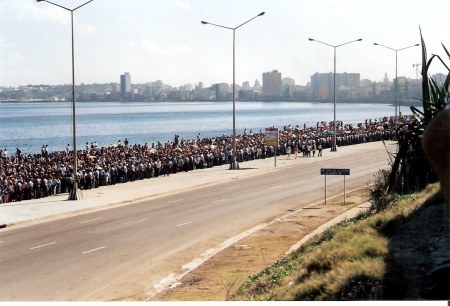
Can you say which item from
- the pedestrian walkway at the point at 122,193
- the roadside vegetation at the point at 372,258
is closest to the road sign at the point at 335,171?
the pedestrian walkway at the point at 122,193

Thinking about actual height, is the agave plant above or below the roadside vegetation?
above

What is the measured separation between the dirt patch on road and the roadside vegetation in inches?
36.6

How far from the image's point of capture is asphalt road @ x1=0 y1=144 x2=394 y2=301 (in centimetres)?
1584

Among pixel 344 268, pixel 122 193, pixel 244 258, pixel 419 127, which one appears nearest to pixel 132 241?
pixel 244 258

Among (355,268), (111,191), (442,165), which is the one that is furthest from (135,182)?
(442,165)

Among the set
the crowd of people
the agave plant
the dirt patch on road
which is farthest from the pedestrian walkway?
the agave plant

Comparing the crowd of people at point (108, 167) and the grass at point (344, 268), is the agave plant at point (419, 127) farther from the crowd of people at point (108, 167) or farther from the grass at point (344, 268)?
the crowd of people at point (108, 167)

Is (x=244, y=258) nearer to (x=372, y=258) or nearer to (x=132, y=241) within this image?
(x=132, y=241)

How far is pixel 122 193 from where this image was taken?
3231 centimetres

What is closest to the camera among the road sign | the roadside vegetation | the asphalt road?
the roadside vegetation

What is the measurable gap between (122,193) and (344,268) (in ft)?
71.0

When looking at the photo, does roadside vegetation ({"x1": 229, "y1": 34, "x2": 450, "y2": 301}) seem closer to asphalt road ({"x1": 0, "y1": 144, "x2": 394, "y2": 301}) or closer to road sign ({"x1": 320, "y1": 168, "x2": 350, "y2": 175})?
asphalt road ({"x1": 0, "y1": 144, "x2": 394, "y2": 301})

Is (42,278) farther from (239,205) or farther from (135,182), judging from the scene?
(135,182)

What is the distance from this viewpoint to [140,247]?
20.0 m
